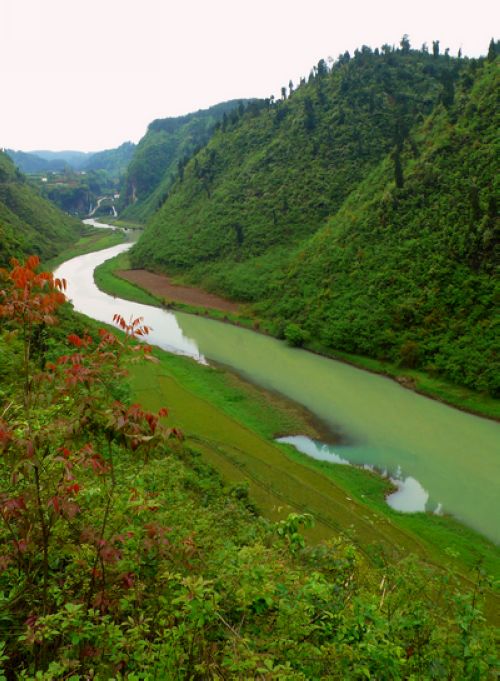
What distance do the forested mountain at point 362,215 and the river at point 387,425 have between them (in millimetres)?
3624

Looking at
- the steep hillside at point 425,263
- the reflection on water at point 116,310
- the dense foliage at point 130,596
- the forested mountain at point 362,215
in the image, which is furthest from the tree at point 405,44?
the dense foliage at point 130,596

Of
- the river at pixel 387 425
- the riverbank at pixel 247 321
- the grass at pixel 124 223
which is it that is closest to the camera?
the river at pixel 387 425

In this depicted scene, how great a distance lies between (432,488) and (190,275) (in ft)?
186

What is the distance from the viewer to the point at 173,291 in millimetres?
68250

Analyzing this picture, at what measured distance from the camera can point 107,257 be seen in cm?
10131

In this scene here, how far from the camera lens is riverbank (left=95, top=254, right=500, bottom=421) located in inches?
1203

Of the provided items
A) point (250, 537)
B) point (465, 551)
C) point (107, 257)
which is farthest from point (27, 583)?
point (107, 257)

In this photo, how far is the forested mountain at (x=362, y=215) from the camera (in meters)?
37.2

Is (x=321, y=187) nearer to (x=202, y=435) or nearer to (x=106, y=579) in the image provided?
(x=202, y=435)

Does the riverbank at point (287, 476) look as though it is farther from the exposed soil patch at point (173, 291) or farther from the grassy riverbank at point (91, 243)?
the grassy riverbank at point (91, 243)

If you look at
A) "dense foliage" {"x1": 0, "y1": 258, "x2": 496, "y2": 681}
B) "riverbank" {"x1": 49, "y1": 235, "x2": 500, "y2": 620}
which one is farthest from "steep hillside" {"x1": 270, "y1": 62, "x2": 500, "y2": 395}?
"dense foliage" {"x1": 0, "y1": 258, "x2": 496, "y2": 681}

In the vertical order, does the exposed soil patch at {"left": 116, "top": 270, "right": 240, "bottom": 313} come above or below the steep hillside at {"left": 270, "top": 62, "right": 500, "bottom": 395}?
below

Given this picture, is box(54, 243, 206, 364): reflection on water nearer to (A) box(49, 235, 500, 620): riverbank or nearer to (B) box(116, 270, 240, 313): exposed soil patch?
(B) box(116, 270, 240, 313): exposed soil patch

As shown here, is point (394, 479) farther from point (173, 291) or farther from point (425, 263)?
point (173, 291)
